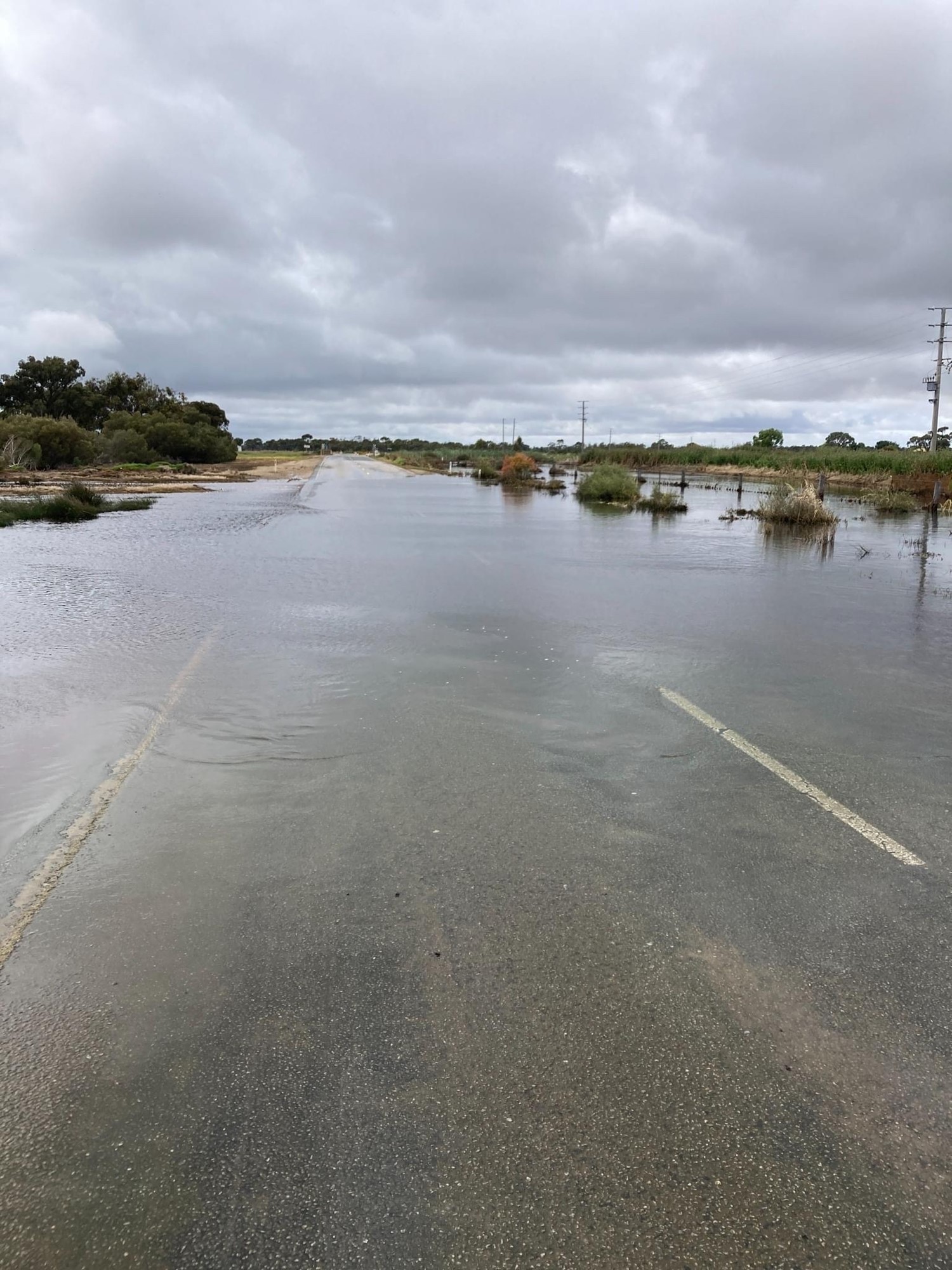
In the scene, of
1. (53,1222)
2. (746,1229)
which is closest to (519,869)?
(746,1229)

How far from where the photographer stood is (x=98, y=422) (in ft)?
291

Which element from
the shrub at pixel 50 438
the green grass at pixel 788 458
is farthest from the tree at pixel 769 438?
the shrub at pixel 50 438

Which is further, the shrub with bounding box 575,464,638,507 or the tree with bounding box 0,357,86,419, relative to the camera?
the tree with bounding box 0,357,86,419

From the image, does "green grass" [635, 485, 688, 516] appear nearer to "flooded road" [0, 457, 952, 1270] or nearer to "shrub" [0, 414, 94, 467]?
"flooded road" [0, 457, 952, 1270]

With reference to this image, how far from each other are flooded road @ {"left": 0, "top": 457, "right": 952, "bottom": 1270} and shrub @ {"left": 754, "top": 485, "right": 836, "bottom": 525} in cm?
1744

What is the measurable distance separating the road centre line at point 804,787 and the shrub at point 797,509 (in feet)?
63.5

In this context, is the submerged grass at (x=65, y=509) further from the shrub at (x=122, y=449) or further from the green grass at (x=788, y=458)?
the shrub at (x=122, y=449)

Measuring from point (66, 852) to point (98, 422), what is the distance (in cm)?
9638

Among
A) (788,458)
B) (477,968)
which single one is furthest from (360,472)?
(477,968)

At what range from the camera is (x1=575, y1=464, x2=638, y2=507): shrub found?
35.5 m

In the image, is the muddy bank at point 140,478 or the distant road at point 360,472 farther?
the distant road at point 360,472

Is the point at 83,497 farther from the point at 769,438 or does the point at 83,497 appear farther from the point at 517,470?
the point at 769,438

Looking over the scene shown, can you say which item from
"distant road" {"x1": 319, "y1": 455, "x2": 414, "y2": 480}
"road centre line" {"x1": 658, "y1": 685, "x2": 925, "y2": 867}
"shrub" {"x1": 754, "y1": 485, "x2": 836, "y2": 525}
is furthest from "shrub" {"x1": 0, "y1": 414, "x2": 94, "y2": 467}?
"road centre line" {"x1": 658, "y1": 685, "x2": 925, "y2": 867}

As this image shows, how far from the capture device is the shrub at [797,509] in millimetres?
23734
